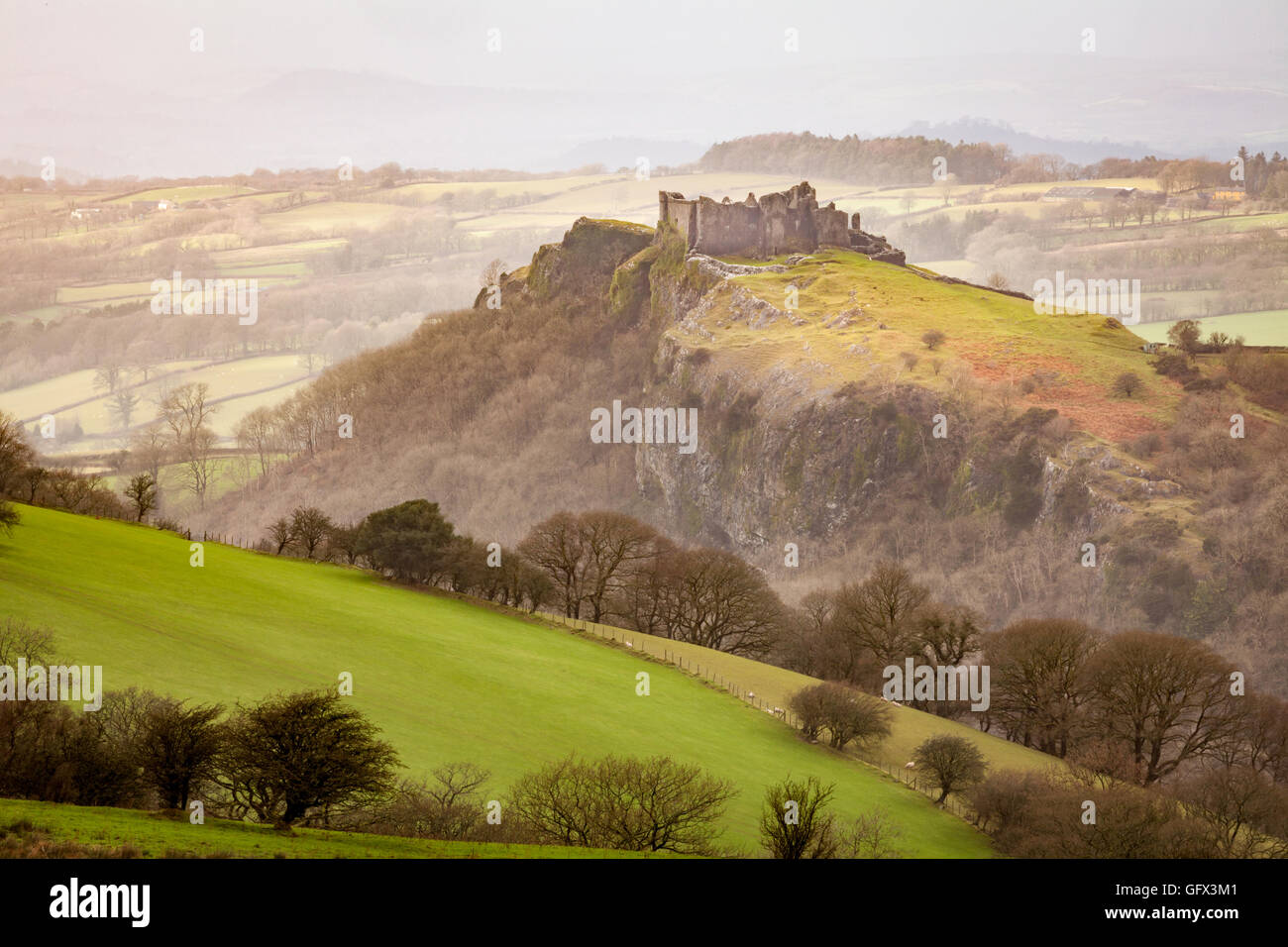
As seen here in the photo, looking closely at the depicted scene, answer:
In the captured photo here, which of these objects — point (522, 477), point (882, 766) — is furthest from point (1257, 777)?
point (522, 477)

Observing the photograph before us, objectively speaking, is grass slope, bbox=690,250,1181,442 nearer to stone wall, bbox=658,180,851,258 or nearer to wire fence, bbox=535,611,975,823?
stone wall, bbox=658,180,851,258

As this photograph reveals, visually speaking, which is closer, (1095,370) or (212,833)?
(212,833)

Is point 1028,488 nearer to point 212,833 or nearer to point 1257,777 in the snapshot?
point 1257,777

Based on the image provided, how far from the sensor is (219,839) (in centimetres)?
2978

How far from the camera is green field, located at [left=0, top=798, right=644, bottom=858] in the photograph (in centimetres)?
2802

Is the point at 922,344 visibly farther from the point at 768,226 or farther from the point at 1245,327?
the point at 1245,327

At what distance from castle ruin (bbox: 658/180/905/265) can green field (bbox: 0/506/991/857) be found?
337 ft

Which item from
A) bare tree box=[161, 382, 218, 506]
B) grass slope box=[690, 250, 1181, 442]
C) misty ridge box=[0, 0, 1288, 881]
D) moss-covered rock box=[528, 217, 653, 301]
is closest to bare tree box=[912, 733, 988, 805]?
misty ridge box=[0, 0, 1288, 881]

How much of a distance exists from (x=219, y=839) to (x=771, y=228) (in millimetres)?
142352

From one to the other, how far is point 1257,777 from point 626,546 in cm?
4756

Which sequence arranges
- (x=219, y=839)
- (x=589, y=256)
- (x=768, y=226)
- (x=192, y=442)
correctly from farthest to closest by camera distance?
(x=589, y=256), (x=192, y=442), (x=768, y=226), (x=219, y=839)

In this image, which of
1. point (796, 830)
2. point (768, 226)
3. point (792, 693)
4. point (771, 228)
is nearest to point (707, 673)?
point (792, 693)
